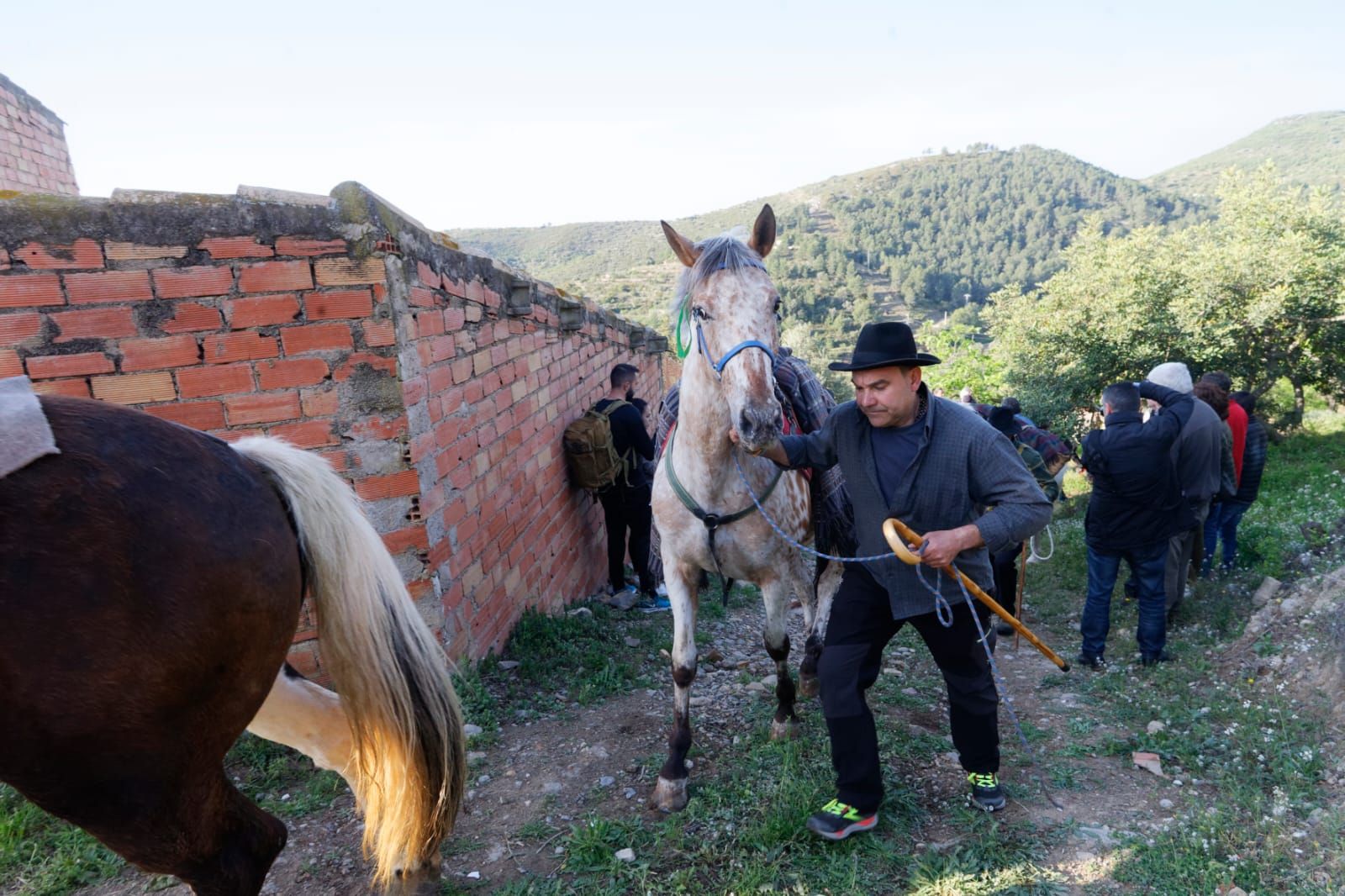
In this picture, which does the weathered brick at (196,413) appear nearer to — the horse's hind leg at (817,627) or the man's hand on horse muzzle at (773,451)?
the man's hand on horse muzzle at (773,451)

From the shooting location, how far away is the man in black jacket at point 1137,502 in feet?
14.4

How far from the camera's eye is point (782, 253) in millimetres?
59594

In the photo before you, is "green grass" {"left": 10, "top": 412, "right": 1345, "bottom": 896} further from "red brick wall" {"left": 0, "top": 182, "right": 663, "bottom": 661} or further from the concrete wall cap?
the concrete wall cap

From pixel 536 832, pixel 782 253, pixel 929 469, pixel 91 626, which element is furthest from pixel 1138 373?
pixel 782 253

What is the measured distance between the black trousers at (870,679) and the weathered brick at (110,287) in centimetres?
321

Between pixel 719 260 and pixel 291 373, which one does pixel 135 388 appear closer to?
pixel 291 373

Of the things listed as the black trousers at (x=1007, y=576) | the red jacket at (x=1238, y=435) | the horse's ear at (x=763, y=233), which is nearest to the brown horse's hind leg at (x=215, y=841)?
the horse's ear at (x=763, y=233)

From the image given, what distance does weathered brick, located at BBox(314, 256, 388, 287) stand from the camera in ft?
10.4

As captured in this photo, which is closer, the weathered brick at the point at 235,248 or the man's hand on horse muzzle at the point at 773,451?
the man's hand on horse muzzle at the point at 773,451

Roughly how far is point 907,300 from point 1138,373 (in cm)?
4944

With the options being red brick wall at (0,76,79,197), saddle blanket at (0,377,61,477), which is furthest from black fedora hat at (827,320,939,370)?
red brick wall at (0,76,79,197)

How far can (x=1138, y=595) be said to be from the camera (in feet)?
15.4

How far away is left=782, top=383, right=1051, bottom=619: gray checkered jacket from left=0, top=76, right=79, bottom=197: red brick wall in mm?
7511

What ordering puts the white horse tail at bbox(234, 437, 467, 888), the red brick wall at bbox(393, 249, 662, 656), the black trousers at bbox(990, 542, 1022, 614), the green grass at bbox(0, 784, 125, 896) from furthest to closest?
the black trousers at bbox(990, 542, 1022, 614)
the red brick wall at bbox(393, 249, 662, 656)
the green grass at bbox(0, 784, 125, 896)
the white horse tail at bbox(234, 437, 467, 888)
